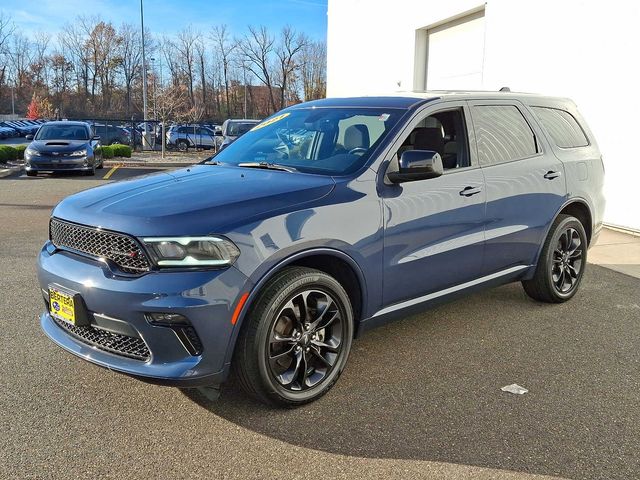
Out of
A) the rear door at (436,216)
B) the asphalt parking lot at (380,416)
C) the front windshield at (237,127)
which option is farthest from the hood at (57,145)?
the rear door at (436,216)

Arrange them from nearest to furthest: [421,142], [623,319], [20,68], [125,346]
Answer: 1. [125,346]
2. [421,142]
3. [623,319]
4. [20,68]

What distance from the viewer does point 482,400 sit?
3.47 m

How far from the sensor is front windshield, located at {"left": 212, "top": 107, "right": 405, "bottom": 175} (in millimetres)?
3850

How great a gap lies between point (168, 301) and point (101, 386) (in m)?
1.10

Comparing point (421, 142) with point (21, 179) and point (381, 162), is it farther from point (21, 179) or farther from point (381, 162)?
point (21, 179)

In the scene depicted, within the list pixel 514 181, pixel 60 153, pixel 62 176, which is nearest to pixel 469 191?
pixel 514 181

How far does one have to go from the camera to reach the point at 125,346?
3.05 metres

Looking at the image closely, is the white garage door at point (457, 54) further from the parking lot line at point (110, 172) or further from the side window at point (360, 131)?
the parking lot line at point (110, 172)

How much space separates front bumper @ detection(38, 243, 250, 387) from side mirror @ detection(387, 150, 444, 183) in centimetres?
128

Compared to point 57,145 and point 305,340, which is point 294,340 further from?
point 57,145

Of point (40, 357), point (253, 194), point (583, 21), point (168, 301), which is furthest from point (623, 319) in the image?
point (583, 21)

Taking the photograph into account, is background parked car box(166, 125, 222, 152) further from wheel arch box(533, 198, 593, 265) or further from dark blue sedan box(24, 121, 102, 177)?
wheel arch box(533, 198, 593, 265)

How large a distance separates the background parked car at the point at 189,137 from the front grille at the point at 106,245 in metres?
29.8

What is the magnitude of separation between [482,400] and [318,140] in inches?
80.9
